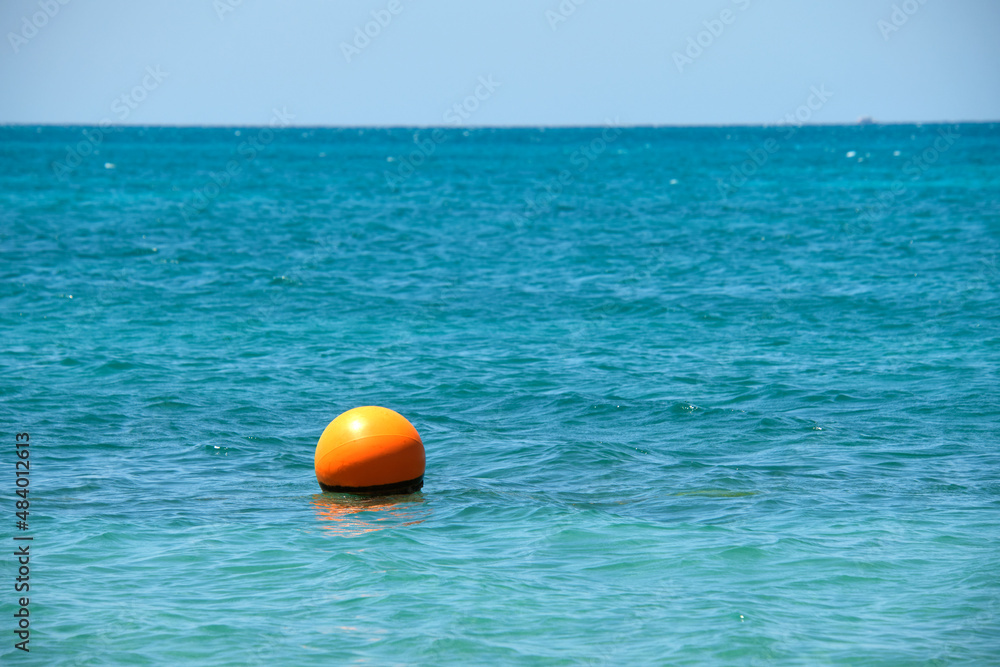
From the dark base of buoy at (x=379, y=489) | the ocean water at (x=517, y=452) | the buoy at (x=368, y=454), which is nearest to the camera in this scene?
the ocean water at (x=517, y=452)

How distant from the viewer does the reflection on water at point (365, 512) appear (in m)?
9.60

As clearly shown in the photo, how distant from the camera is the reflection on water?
31.5 feet

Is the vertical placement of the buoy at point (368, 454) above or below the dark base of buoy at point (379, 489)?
above

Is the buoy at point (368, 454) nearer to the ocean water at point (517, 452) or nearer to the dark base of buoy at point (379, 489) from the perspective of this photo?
the dark base of buoy at point (379, 489)

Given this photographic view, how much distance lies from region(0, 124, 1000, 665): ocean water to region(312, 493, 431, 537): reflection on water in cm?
5

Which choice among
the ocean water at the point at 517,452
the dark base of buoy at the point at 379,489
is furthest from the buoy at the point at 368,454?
the ocean water at the point at 517,452

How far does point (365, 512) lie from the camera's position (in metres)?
10.0

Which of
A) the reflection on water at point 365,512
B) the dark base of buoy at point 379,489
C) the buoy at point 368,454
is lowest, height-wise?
the reflection on water at point 365,512

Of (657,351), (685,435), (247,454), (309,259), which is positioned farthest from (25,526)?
(309,259)

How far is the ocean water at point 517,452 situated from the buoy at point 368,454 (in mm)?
229

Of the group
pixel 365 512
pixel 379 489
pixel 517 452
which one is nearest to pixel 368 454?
pixel 379 489

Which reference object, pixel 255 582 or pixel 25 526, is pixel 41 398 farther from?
pixel 255 582

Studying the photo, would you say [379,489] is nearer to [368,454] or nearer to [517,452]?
[368,454]

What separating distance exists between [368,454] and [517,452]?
8.59 ft
